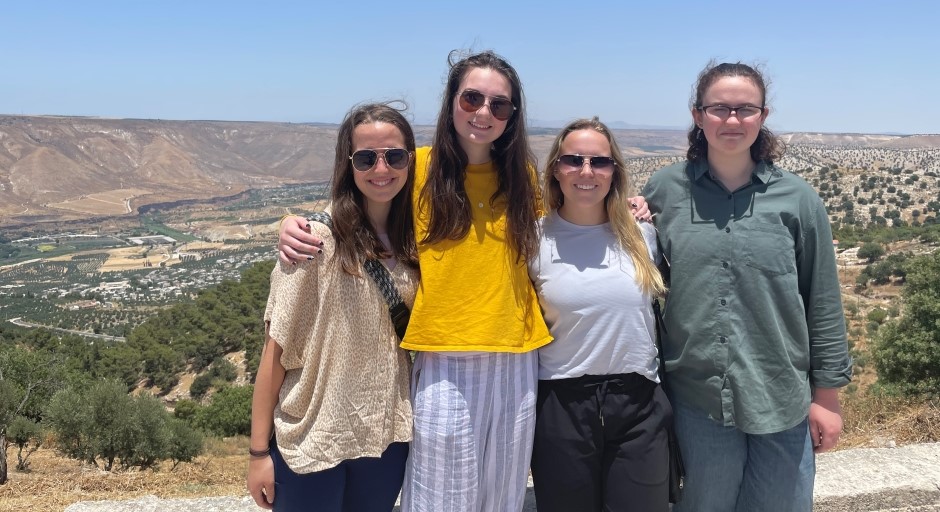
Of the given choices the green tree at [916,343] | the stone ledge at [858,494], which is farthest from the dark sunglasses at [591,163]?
the green tree at [916,343]

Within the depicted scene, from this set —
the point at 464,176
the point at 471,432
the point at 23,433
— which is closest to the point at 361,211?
the point at 464,176

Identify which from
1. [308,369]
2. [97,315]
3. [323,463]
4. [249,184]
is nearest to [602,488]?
[323,463]

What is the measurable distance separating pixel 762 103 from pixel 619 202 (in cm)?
66

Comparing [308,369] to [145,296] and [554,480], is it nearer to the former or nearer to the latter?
[554,480]

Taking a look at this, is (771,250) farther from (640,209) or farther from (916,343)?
(916,343)

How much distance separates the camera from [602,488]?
227 cm

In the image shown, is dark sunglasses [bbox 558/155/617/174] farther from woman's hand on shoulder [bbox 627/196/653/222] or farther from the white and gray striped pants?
the white and gray striped pants

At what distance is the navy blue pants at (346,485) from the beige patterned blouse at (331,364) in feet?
0.22

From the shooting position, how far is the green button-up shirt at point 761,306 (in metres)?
2.26

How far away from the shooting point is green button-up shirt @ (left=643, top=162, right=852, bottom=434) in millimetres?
2256

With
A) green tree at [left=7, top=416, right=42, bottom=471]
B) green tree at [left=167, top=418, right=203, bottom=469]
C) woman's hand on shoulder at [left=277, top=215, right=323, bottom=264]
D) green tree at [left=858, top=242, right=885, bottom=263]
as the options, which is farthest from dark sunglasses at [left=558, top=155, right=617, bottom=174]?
green tree at [left=858, top=242, right=885, bottom=263]

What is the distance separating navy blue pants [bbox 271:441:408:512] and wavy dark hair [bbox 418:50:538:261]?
845 mm

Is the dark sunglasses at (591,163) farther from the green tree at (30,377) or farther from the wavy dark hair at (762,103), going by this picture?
the green tree at (30,377)

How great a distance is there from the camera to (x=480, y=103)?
7.63 ft
